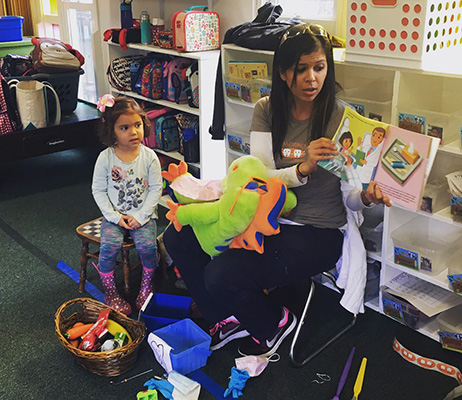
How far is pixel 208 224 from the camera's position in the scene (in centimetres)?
193

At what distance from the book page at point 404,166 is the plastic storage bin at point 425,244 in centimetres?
52

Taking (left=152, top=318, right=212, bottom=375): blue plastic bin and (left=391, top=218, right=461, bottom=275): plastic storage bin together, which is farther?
(left=391, top=218, right=461, bottom=275): plastic storage bin

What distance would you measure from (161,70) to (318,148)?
187cm

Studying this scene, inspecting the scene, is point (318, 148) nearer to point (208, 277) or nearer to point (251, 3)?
point (208, 277)

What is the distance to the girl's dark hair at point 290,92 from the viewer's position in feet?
5.97

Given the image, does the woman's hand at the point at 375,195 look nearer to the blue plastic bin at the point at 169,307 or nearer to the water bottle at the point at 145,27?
the blue plastic bin at the point at 169,307

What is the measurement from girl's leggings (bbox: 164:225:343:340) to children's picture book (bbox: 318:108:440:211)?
0.28 meters

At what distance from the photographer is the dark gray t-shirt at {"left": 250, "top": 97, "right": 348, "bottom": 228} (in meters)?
1.97

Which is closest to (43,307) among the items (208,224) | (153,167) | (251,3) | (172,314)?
(172,314)

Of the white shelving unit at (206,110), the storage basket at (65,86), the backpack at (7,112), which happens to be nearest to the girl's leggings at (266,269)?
the white shelving unit at (206,110)

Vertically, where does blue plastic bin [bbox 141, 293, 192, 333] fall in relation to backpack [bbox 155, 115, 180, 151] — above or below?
below

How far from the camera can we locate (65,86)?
13.2 ft

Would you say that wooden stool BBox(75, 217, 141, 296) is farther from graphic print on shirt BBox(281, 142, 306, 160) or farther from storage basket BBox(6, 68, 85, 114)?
storage basket BBox(6, 68, 85, 114)

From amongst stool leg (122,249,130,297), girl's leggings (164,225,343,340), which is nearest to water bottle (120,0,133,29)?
stool leg (122,249,130,297)
